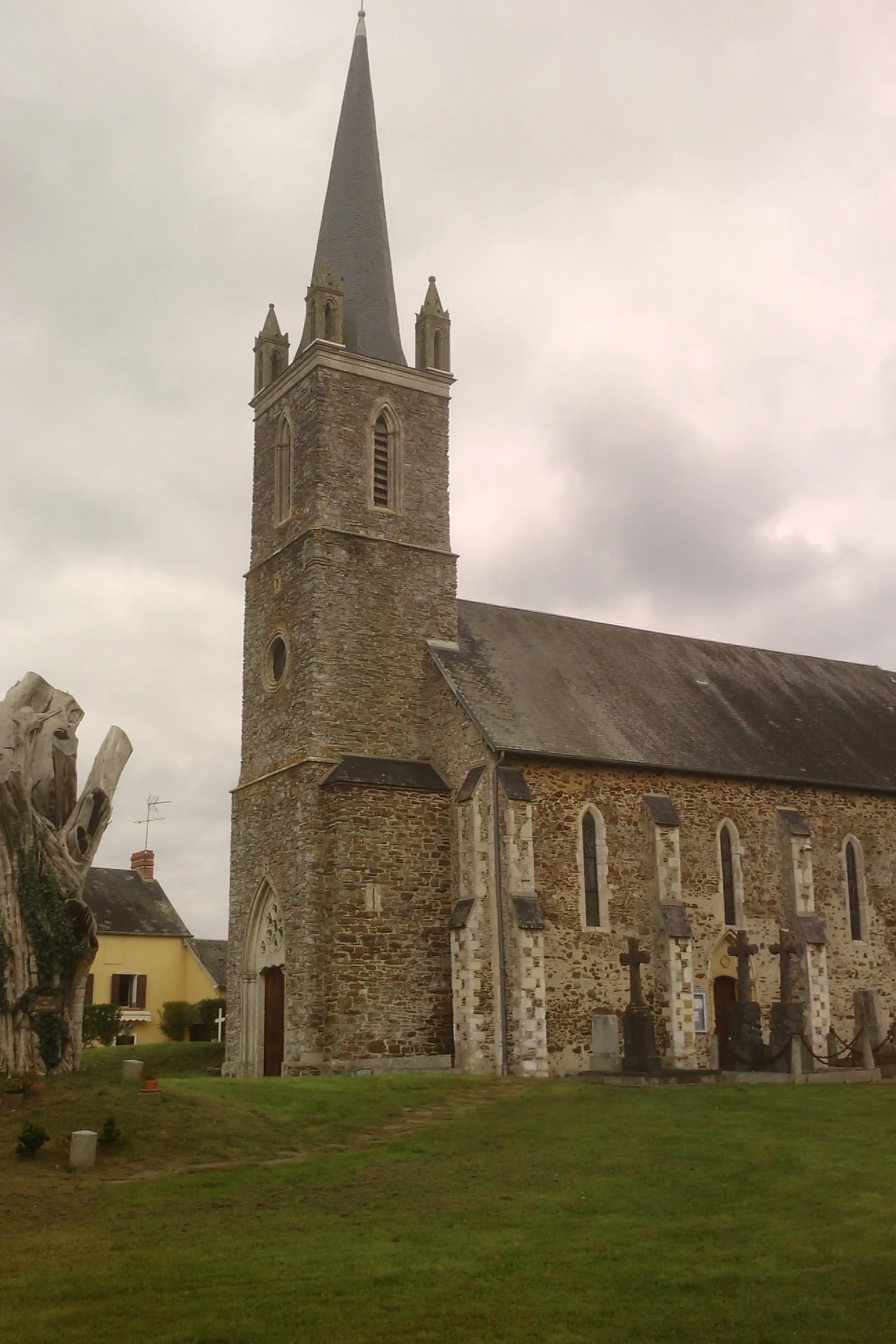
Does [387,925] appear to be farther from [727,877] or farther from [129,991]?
[129,991]

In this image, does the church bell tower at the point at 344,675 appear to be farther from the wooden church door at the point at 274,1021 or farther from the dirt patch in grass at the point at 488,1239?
the dirt patch in grass at the point at 488,1239

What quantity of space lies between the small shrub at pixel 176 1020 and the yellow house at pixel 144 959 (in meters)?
2.29

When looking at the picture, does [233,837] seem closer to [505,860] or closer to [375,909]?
[375,909]

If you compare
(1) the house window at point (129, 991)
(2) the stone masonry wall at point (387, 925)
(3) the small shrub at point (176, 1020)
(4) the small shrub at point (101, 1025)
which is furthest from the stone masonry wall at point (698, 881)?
(1) the house window at point (129, 991)

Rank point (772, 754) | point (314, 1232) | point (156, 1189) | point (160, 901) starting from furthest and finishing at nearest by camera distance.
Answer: point (160, 901) < point (772, 754) < point (156, 1189) < point (314, 1232)

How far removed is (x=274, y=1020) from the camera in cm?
2930

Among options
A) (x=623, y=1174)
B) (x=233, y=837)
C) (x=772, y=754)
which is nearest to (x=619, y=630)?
(x=772, y=754)

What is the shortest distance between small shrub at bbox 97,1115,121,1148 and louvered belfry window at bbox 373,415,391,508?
1775 centimetres

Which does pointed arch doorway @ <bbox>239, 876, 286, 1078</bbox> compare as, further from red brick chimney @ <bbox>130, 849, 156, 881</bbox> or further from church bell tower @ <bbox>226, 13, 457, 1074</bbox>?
red brick chimney @ <bbox>130, 849, 156, 881</bbox>

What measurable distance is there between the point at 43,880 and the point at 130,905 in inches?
1144

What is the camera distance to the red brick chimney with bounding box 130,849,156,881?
50094 millimetres

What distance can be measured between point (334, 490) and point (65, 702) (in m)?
10.9

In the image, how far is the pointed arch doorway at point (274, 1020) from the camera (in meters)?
29.0

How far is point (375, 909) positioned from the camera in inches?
1073
